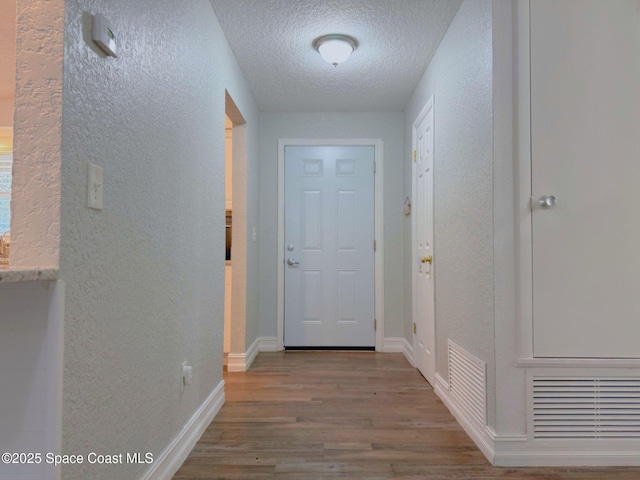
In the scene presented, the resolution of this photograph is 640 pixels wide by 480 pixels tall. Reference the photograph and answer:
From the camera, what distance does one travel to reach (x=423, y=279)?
10.5 ft

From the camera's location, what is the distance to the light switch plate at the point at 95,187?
1111 mm

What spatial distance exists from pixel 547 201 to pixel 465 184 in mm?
491

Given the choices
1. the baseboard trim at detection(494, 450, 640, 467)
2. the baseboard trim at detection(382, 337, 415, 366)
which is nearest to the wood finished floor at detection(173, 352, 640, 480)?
the baseboard trim at detection(494, 450, 640, 467)

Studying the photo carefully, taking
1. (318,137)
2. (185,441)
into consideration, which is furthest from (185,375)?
(318,137)

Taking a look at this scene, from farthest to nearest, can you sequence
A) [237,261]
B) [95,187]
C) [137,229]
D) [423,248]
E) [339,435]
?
[237,261] < [423,248] < [339,435] < [137,229] < [95,187]

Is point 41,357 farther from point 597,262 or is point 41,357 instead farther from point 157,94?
point 597,262

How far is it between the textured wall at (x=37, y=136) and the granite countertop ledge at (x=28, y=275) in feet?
0.11

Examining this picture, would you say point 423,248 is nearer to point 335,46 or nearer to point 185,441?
point 335,46

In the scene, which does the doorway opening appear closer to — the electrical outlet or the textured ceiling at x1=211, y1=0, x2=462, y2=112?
the textured ceiling at x1=211, y1=0, x2=462, y2=112

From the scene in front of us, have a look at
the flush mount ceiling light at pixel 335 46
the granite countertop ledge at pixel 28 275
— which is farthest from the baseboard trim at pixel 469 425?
the flush mount ceiling light at pixel 335 46

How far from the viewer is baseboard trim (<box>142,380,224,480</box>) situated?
159 centimetres

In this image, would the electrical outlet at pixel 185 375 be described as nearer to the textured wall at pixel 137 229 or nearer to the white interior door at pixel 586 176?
the textured wall at pixel 137 229

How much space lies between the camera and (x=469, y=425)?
6.89 feet

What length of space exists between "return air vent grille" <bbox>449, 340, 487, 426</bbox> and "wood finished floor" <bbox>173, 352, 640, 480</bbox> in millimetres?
148
